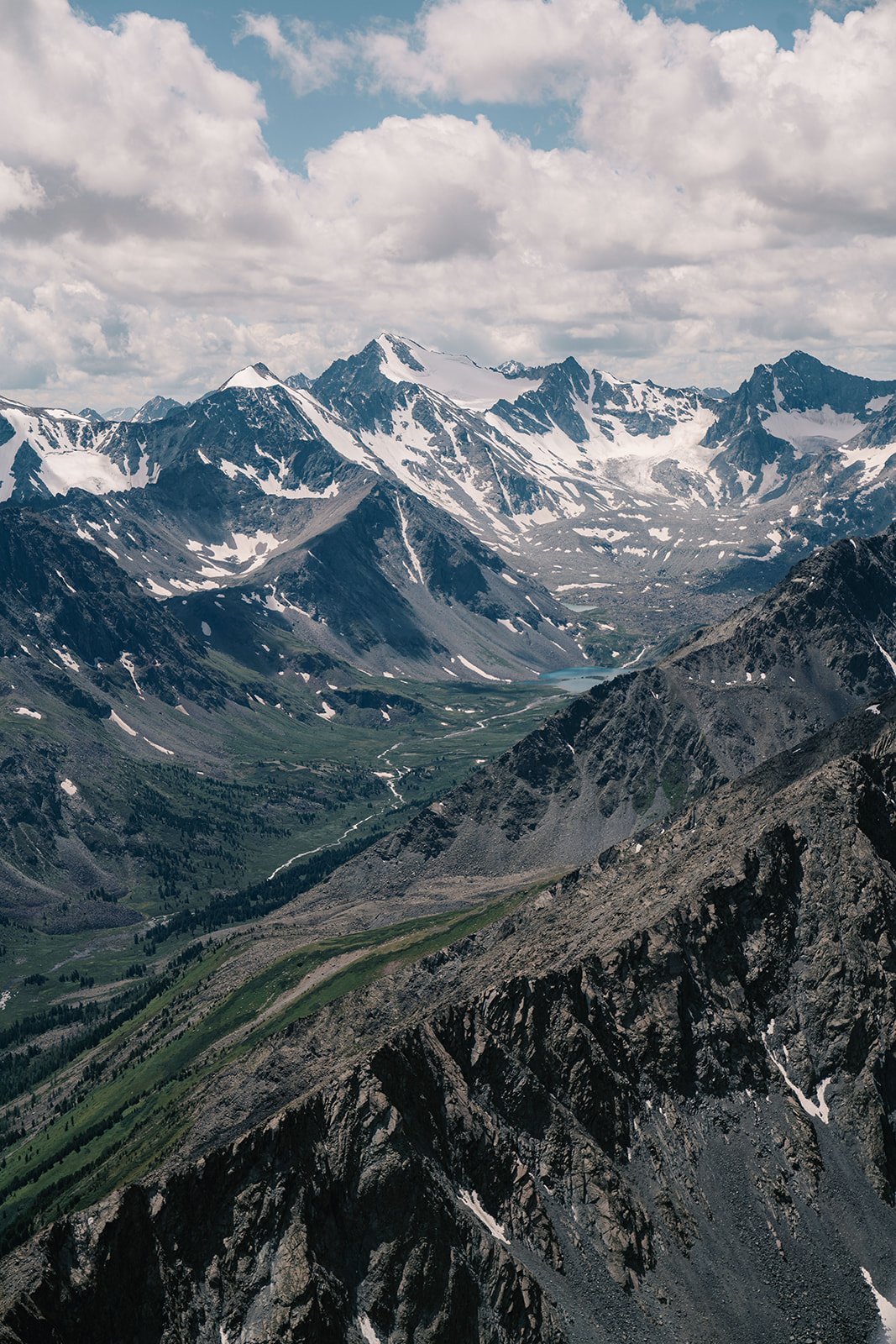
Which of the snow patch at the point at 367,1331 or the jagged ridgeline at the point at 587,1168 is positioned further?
the snow patch at the point at 367,1331

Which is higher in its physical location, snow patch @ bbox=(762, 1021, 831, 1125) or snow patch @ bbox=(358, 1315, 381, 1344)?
snow patch @ bbox=(358, 1315, 381, 1344)

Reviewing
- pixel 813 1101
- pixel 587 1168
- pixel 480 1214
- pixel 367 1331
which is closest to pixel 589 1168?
pixel 587 1168

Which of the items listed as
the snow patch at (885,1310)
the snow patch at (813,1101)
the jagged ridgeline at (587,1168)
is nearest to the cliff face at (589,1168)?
the jagged ridgeline at (587,1168)

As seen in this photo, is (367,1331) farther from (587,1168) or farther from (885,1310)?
(885,1310)

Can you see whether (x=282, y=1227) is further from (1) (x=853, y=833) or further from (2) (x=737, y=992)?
(1) (x=853, y=833)

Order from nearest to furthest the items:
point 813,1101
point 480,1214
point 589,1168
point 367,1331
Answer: point 367,1331 < point 480,1214 < point 589,1168 < point 813,1101

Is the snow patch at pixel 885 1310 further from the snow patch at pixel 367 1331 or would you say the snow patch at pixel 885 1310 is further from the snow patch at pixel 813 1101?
the snow patch at pixel 367 1331

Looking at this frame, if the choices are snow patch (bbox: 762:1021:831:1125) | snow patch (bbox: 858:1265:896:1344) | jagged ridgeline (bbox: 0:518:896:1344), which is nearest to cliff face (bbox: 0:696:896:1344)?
jagged ridgeline (bbox: 0:518:896:1344)

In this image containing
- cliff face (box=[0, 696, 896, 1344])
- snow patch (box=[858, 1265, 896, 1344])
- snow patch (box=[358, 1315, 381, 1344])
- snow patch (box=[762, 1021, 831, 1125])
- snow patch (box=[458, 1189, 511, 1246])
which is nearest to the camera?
cliff face (box=[0, 696, 896, 1344])

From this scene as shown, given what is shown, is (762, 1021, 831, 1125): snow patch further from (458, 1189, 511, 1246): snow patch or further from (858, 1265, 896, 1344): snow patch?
(458, 1189, 511, 1246): snow patch
